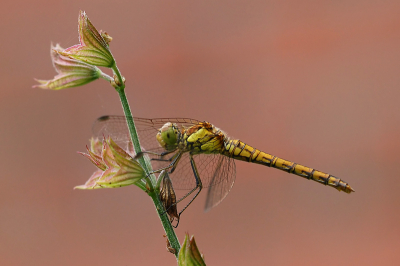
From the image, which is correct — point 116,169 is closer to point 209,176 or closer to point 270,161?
point 209,176

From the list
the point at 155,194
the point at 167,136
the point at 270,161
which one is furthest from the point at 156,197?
the point at 270,161

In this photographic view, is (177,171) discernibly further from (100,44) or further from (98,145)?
(100,44)

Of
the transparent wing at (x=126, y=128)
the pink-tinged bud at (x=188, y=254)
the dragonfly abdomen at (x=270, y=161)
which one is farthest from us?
the dragonfly abdomen at (x=270, y=161)

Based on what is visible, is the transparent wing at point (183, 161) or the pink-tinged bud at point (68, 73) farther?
the transparent wing at point (183, 161)

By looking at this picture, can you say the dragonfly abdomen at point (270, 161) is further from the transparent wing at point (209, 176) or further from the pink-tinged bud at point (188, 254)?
the pink-tinged bud at point (188, 254)

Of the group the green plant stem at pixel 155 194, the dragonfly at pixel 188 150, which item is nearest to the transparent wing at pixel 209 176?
the dragonfly at pixel 188 150

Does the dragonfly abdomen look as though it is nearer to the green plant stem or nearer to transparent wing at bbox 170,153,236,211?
transparent wing at bbox 170,153,236,211

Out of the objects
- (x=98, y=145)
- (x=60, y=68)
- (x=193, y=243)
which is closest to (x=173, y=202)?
(x=193, y=243)
